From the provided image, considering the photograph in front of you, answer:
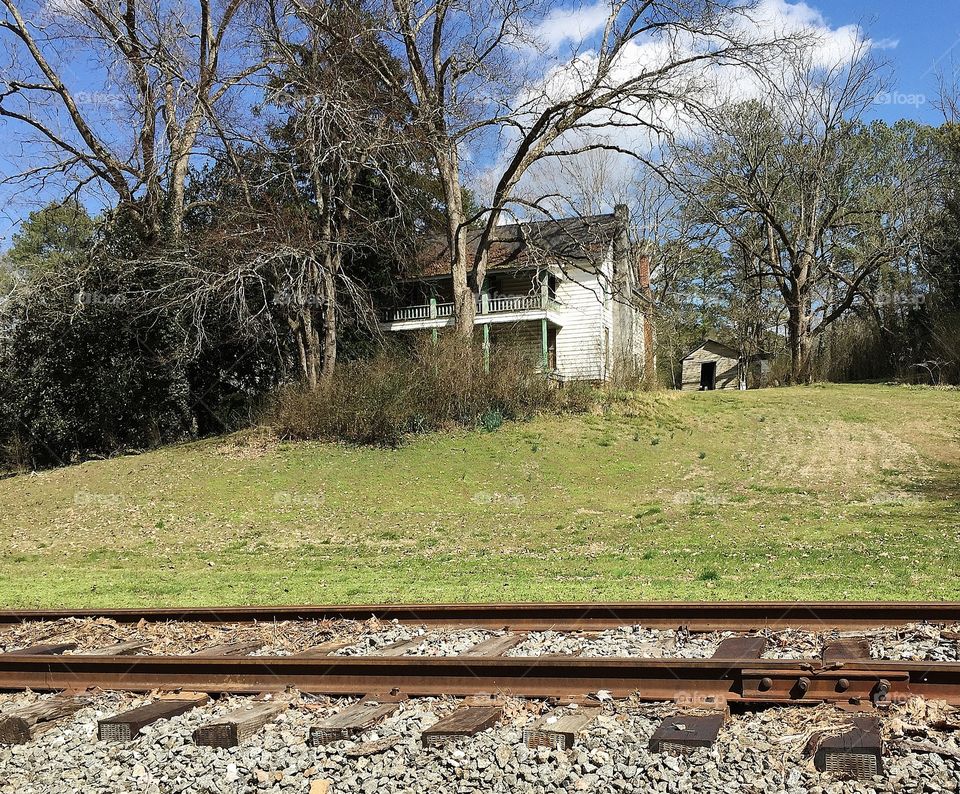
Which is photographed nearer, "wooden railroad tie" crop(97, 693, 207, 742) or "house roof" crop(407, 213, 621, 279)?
"wooden railroad tie" crop(97, 693, 207, 742)

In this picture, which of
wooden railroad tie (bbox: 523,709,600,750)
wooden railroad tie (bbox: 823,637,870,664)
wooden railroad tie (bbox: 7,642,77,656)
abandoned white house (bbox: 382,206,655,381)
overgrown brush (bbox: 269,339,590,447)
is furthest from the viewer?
abandoned white house (bbox: 382,206,655,381)

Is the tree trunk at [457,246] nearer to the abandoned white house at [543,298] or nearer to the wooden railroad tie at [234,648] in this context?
the abandoned white house at [543,298]

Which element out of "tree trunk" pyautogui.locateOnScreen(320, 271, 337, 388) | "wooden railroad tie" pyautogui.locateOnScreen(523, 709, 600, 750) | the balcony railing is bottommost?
"wooden railroad tie" pyautogui.locateOnScreen(523, 709, 600, 750)

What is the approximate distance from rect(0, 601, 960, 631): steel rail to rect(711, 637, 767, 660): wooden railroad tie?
54 cm

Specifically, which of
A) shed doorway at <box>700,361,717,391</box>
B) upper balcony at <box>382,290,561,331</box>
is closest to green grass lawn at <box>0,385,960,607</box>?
upper balcony at <box>382,290,561,331</box>

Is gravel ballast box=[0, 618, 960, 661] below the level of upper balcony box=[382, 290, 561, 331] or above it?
below

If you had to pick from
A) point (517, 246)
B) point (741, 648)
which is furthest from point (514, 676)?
point (517, 246)

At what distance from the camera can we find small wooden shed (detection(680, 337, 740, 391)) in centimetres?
4631

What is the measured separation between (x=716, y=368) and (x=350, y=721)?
4427 centimetres

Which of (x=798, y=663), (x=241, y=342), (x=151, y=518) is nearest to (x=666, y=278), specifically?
(x=241, y=342)

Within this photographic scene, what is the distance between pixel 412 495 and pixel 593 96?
44.6ft

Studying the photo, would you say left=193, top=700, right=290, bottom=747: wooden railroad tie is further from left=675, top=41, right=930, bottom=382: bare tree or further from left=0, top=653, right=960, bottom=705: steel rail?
left=675, top=41, right=930, bottom=382: bare tree

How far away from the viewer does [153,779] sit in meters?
4.17

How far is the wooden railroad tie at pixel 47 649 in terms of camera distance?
6816 millimetres
